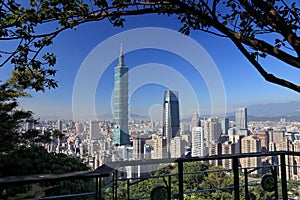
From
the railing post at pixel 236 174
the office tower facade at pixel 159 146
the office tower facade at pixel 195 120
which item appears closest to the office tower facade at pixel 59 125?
the office tower facade at pixel 159 146

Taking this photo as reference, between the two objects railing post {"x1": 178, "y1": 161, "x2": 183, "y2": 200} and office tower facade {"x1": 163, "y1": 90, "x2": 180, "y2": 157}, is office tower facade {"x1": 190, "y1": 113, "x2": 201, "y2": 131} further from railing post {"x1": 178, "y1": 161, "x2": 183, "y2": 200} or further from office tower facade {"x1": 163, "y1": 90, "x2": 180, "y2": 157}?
railing post {"x1": 178, "y1": 161, "x2": 183, "y2": 200}

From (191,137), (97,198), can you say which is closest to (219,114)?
(191,137)

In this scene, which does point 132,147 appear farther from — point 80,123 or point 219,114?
point 219,114

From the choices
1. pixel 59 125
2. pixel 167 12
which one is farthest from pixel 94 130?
pixel 59 125

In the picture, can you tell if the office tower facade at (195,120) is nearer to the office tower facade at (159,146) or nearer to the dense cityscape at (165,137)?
the dense cityscape at (165,137)

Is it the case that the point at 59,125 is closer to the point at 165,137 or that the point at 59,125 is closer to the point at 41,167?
the point at 41,167

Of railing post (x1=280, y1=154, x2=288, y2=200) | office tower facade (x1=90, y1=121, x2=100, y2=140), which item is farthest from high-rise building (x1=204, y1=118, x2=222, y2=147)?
office tower facade (x1=90, y1=121, x2=100, y2=140)

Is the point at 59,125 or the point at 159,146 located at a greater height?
the point at 59,125
